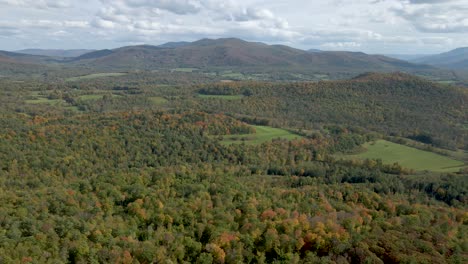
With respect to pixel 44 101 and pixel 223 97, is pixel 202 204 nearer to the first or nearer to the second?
pixel 44 101

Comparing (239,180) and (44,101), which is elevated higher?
(44,101)

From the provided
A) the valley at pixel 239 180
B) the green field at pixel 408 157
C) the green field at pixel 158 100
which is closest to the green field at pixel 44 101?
the valley at pixel 239 180

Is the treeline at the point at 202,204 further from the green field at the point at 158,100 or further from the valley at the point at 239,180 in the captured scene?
the green field at the point at 158,100

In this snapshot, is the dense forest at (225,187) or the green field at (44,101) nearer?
the dense forest at (225,187)

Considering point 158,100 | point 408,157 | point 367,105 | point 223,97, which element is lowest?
point 408,157

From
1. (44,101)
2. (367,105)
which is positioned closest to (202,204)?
(367,105)
